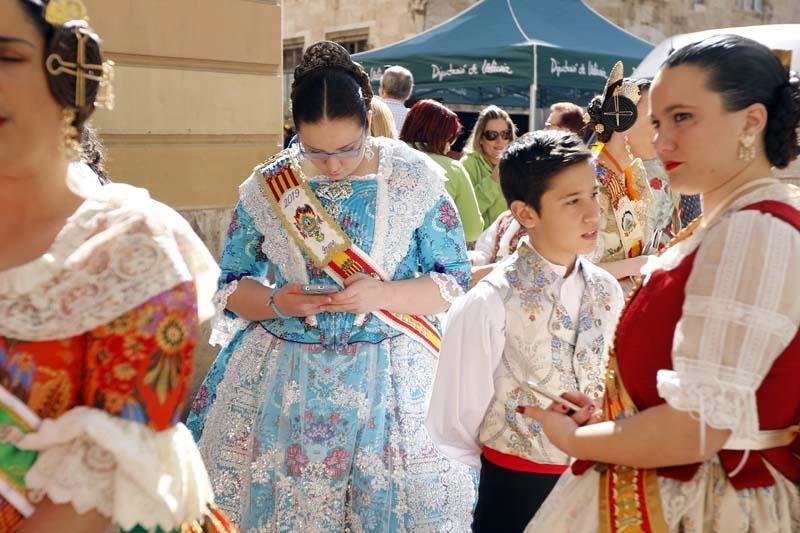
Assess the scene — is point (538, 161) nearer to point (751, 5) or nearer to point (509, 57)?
point (509, 57)

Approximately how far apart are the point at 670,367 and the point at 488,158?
5209 millimetres

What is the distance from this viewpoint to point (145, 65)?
629 cm

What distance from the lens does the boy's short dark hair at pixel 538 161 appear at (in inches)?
110

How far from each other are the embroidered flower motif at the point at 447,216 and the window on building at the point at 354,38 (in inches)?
563

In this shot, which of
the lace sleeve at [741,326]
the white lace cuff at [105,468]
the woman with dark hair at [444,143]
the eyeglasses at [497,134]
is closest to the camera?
the white lace cuff at [105,468]

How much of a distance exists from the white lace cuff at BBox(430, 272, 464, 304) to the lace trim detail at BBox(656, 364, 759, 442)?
1.60 meters

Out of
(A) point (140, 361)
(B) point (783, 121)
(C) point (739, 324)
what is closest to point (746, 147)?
(B) point (783, 121)

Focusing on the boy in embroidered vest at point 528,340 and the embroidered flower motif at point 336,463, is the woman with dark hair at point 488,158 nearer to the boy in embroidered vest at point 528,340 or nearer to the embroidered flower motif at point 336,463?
the embroidered flower motif at point 336,463

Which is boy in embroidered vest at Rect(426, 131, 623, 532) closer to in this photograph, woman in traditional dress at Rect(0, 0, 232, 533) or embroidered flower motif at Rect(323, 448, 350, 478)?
embroidered flower motif at Rect(323, 448, 350, 478)

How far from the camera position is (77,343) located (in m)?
1.59

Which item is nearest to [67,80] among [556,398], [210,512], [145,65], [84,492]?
[84,492]

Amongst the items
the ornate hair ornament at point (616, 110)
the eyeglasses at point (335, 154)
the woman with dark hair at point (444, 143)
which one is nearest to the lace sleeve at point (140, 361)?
the eyeglasses at point (335, 154)

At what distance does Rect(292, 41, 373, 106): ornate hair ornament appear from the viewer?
3.29 metres

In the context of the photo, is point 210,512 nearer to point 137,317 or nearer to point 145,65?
point 137,317
